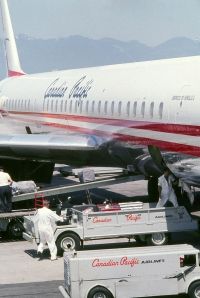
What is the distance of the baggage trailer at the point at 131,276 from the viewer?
12508 mm

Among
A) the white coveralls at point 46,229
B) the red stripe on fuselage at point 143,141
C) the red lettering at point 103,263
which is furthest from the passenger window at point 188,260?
the white coveralls at point 46,229

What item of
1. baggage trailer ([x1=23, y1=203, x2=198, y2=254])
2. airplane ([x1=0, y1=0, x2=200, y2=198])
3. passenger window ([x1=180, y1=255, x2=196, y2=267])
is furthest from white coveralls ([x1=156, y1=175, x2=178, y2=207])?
passenger window ([x1=180, y1=255, x2=196, y2=267])

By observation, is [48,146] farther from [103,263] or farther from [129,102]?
[103,263]

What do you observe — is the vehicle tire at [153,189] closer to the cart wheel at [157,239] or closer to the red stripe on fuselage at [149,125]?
the red stripe on fuselage at [149,125]

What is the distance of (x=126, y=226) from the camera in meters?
17.0

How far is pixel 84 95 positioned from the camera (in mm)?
25625

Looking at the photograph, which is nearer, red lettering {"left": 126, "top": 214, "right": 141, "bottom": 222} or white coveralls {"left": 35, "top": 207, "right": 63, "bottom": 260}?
white coveralls {"left": 35, "top": 207, "right": 63, "bottom": 260}

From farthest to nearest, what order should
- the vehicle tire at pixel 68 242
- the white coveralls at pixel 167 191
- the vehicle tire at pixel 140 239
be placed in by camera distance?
the white coveralls at pixel 167 191, the vehicle tire at pixel 140 239, the vehicle tire at pixel 68 242

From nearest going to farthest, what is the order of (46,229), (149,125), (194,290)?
(194,290) → (46,229) → (149,125)

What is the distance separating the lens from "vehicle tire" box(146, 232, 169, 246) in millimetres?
17188

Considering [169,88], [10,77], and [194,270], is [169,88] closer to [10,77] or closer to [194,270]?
[194,270]

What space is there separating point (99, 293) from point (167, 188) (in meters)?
5.77

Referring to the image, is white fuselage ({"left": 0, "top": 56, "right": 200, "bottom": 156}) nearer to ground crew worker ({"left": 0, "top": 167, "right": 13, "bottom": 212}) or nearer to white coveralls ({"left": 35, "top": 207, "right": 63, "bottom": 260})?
white coveralls ({"left": 35, "top": 207, "right": 63, "bottom": 260})

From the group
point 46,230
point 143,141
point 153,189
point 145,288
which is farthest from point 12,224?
point 145,288
